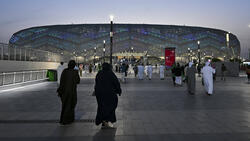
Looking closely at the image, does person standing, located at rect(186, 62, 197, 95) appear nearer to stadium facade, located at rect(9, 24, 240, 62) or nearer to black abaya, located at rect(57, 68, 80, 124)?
black abaya, located at rect(57, 68, 80, 124)

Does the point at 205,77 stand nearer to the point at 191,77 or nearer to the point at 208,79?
the point at 208,79

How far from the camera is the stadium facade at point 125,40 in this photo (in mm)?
96688

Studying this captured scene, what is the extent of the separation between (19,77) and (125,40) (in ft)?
276

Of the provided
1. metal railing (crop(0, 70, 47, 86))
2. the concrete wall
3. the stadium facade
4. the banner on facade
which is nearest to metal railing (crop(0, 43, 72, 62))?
the concrete wall

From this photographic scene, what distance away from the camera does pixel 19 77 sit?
14.9 m

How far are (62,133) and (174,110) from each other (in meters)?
3.74

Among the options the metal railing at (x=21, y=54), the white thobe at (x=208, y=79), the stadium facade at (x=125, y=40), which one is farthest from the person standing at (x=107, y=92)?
the stadium facade at (x=125, y=40)

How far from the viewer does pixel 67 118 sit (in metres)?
5.38

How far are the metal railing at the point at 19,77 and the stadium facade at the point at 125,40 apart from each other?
247ft

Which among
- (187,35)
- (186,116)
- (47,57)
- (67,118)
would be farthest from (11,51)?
(187,35)

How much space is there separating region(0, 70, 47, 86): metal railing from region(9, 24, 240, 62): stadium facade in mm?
75251

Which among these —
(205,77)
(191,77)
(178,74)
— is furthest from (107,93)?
(178,74)

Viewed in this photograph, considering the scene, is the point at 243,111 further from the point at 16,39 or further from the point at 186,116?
the point at 16,39

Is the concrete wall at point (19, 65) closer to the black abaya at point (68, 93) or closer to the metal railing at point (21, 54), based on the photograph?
the metal railing at point (21, 54)
